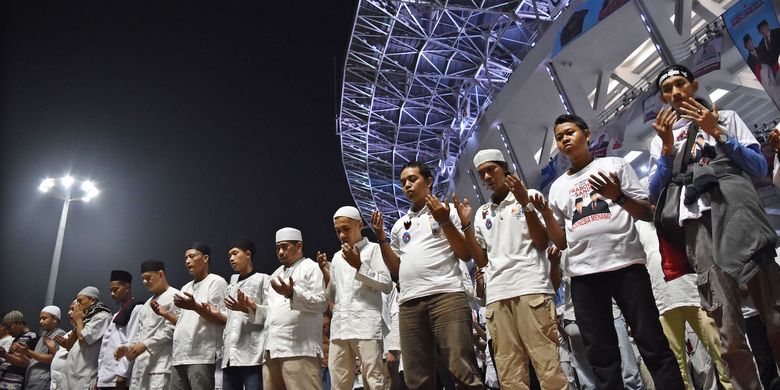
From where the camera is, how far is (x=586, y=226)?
3.28m

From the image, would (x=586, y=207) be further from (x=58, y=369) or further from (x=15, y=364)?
(x=15, y=364)

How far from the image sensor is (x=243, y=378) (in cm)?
532

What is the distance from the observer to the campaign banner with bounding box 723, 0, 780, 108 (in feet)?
27.5

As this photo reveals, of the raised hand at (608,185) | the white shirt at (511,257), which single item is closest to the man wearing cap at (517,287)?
the white shirt at (511,257)

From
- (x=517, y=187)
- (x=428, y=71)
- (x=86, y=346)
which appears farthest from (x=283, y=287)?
(x=428, y=71)

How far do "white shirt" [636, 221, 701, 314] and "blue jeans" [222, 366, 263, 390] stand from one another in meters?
3.80

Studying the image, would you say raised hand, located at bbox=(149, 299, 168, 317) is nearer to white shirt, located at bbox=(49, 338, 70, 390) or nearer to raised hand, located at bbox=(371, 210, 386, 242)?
white shirt, located at bbox=(49, 338, 70, 390)

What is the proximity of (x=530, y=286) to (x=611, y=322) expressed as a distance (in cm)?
54

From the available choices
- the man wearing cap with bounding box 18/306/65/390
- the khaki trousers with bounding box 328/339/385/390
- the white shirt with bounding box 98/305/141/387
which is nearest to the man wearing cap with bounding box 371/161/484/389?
the khaki trousers with bounding box 328/339/385/390

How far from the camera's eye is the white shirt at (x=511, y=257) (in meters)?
3.52

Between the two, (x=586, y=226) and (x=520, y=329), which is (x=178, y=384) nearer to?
(x=520, y=329)

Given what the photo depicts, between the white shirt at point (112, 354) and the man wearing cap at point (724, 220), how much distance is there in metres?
6.09

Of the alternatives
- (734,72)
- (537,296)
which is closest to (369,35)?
(734,72)

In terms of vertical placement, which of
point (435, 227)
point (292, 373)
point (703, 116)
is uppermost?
point (703, 116)
